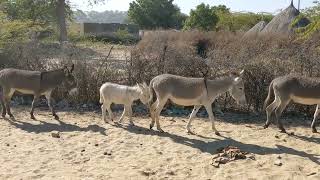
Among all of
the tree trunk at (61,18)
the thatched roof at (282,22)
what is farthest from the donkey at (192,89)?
the tree trunk at (61,18)

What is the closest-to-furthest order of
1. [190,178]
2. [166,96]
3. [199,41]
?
[190,178] → [166,96] → [199,41]

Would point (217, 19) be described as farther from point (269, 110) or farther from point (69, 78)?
point (269, 110)

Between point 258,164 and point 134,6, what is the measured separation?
5493 cm

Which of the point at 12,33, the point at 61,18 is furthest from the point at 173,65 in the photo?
the point at 61,18

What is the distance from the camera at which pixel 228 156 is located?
8000mm

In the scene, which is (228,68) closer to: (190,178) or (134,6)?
(190,178)

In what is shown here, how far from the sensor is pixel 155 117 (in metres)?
10.1

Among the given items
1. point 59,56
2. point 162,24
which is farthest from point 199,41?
point 162,24

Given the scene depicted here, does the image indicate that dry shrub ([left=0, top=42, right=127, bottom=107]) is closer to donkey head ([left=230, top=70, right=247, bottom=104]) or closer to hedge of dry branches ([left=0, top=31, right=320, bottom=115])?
hedge of dry branches ([left=0, top=31, right=320, bottom=115])

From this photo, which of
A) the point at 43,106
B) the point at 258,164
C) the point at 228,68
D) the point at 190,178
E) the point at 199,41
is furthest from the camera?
the point at 199,41

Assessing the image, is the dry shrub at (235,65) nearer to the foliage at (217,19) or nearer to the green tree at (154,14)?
the foliage at (217,19)

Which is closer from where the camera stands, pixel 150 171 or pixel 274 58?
pixel 150 171

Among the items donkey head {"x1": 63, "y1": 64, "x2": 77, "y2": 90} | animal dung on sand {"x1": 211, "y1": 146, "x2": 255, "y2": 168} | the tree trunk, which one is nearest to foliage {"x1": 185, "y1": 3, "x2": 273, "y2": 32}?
the tree trunk

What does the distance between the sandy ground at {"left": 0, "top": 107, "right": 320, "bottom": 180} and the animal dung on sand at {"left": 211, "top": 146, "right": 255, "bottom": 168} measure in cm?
13
